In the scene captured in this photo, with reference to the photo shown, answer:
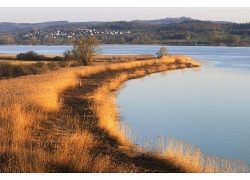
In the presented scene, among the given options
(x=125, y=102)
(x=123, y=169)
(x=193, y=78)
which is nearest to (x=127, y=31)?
(x=193, y=78)

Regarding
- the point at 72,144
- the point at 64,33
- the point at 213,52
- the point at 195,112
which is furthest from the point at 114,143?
the point at 64,33

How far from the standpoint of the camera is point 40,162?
597cm

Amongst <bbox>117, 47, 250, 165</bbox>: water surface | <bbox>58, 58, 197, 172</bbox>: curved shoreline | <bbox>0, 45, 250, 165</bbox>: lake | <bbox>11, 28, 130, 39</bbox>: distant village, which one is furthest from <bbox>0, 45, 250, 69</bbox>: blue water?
<bbox>11, 28, 130, 39</bbox>: distant village

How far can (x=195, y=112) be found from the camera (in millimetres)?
15664

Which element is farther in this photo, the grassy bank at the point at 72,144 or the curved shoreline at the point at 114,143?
the curved shoreline at the point at 114,143

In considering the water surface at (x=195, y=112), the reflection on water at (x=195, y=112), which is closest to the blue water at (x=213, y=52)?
the reflection on water at (x=195, y=112)

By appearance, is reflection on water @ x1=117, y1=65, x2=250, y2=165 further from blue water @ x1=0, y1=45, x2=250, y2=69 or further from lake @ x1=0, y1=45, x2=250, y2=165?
blue water @ x1=0, y1=45, x2=250, y2=69

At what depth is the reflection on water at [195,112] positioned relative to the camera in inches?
439

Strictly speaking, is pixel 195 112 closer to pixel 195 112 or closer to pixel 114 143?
pixel 195 112

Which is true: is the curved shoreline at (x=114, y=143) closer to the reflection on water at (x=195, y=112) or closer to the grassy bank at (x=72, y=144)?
the grassy bank at (x=72, y=144)

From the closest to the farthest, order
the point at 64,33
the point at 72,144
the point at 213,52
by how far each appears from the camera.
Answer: the point at 72,144 → the point at 213,52 → the point at 64,33

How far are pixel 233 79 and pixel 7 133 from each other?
73.1ft

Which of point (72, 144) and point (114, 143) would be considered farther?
point (114, 143)

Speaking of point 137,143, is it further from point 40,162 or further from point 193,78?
point 193,78
